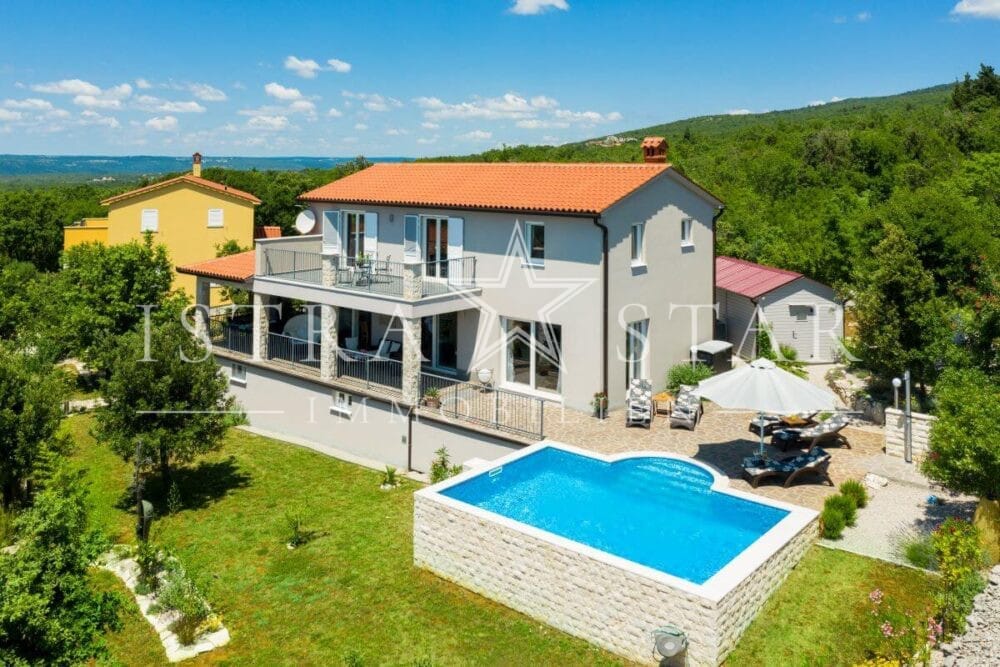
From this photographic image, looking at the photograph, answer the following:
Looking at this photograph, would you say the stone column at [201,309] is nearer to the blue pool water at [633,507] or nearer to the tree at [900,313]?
the blue pool water at [633,507]

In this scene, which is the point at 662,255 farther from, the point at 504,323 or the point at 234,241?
the point at 234,241

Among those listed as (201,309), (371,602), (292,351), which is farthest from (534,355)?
(201,309)

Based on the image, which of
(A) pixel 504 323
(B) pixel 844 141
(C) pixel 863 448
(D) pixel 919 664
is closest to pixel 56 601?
(D) pixel 919 664

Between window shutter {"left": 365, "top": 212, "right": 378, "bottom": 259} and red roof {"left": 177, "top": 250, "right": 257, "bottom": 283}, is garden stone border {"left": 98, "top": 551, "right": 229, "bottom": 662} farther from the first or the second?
window shutter {"left": 365, "top": 212, "right": 378, "bottom": 259}

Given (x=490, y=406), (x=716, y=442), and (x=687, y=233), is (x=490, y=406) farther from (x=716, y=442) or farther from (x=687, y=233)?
(x=687, y=233)

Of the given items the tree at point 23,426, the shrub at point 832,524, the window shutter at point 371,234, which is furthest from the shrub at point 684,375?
the tree at point 23,426

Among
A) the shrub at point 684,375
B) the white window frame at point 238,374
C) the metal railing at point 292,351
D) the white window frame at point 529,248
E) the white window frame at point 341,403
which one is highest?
the white window frame at point 529,248
